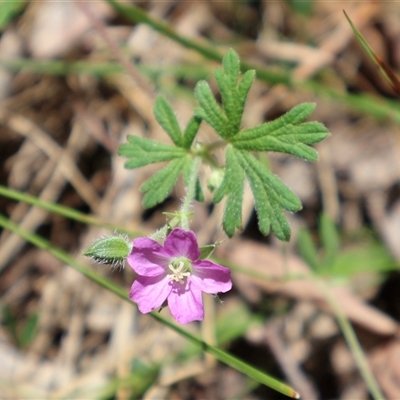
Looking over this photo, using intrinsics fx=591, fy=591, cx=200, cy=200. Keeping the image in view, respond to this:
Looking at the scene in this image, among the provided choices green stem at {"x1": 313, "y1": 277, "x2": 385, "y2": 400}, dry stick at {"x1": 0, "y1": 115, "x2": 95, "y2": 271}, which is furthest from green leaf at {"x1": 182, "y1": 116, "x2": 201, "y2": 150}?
dry stick at {"x1": 0, "y1": 115, "x2": 95, "y2": 271}

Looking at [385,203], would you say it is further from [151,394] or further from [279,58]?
[151,394]

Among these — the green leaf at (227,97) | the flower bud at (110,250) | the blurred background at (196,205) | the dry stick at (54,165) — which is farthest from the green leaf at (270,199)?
the dry stick at (54,165)

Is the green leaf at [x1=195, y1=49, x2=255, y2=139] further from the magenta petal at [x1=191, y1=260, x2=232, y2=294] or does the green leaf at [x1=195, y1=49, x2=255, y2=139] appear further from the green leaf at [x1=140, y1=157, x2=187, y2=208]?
the magenta petal at [x1=191, y1=260, x2=232, y2=294]

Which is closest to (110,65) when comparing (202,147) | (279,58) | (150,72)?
(150,72)

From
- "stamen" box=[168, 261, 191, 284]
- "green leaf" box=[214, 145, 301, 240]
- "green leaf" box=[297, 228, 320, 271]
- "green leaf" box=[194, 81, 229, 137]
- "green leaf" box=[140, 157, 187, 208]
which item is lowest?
"green leaf" box=[297, 228, 320, 271]

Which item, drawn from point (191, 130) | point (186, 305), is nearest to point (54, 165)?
point (191, 130)

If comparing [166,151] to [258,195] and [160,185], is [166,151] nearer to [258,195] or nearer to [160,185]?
[160,185]
